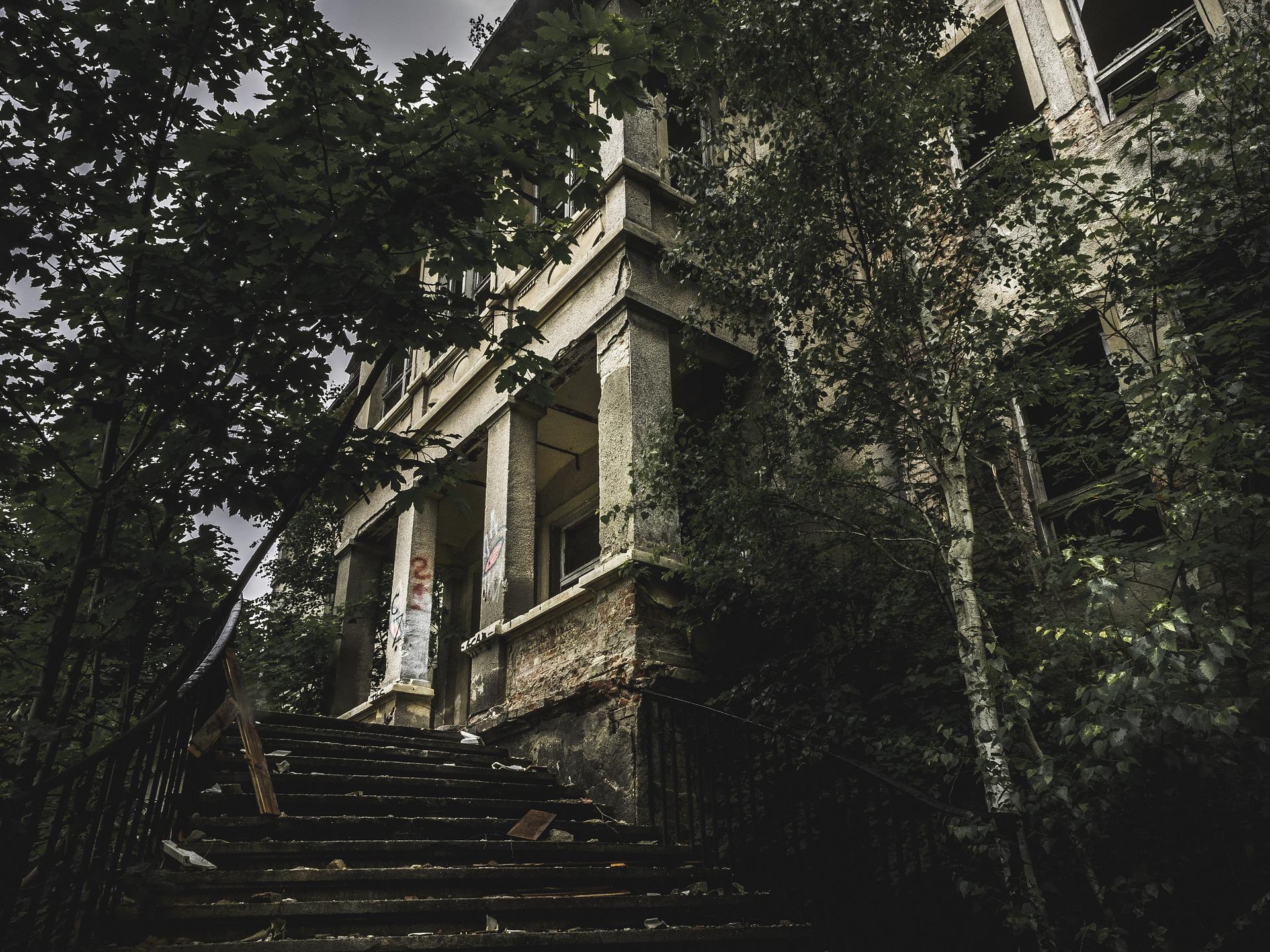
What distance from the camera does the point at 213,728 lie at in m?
5.41

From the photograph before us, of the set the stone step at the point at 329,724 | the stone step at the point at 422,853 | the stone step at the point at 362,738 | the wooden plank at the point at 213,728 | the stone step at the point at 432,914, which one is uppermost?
the stone step at the point at 329,724

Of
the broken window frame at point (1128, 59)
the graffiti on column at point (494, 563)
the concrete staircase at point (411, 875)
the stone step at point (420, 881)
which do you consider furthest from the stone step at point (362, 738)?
the broken window frame at point (1128, 59)

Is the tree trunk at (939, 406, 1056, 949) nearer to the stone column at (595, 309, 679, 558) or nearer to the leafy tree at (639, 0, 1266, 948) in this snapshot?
the leafy tree at (639, 0, 1266, 948)

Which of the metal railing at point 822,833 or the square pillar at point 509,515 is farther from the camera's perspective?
the square pillar at point 509,515

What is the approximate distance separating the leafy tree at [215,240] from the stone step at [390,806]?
201cm

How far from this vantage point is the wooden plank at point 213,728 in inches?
206

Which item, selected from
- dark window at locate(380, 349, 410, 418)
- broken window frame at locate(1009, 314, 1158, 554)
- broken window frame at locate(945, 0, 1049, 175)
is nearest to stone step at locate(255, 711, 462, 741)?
broken window frame at locate(1009, 314, 1158, 554)

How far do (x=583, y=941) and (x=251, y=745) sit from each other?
2.71 metres

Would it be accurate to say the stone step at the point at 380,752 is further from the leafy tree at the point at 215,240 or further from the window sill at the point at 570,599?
the leafy tree at the point at 215,240

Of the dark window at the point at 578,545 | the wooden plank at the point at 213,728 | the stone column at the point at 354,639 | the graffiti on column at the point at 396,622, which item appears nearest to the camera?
the wooden plank at the point at 213,728

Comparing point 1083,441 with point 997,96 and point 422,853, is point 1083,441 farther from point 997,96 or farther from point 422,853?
point 422,853

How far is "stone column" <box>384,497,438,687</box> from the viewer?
10.7 meters

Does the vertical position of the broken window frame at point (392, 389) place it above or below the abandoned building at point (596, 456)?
above

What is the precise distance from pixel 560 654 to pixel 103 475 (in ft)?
17.2
